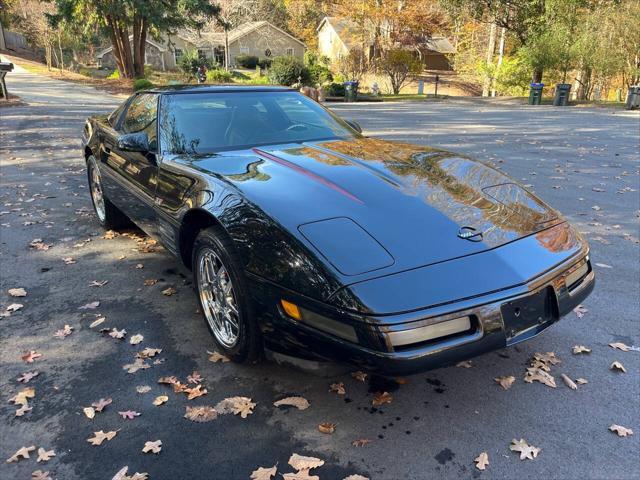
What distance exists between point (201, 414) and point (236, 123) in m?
2.21

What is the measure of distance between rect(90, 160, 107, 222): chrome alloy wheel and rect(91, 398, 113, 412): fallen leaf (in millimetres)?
3010

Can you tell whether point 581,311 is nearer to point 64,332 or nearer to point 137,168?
point 137,168

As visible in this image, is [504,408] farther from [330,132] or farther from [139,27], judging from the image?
[139,27]

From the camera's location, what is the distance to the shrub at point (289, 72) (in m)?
27.0

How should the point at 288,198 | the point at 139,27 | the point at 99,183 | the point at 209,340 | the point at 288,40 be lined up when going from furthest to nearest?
1. the point at 288,40
2. the point at 139,27
3. the point at 99,183
4. the point at 209,340
5. the point at 288,198

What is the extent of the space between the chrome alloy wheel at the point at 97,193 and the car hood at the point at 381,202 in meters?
2.46

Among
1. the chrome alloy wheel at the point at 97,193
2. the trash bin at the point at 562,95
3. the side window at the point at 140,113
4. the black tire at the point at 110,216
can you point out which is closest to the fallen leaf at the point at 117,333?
the side window at the point at 140,113

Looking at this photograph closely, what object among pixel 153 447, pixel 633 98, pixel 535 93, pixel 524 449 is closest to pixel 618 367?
pixel 524 449

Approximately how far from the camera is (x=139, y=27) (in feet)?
93.7

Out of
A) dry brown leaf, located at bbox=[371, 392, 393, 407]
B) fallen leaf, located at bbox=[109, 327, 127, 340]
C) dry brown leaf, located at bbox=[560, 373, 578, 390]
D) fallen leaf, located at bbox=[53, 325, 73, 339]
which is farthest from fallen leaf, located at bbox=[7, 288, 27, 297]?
dry brown leaf, located at bbox=[560, 373, 578, 390]

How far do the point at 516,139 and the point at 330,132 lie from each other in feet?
29.8

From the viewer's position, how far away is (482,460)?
2191mm

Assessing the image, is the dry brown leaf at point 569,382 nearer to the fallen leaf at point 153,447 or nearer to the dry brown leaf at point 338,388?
the dry brown leaf at point 338,388

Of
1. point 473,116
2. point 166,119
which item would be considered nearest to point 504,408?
point 166,119
